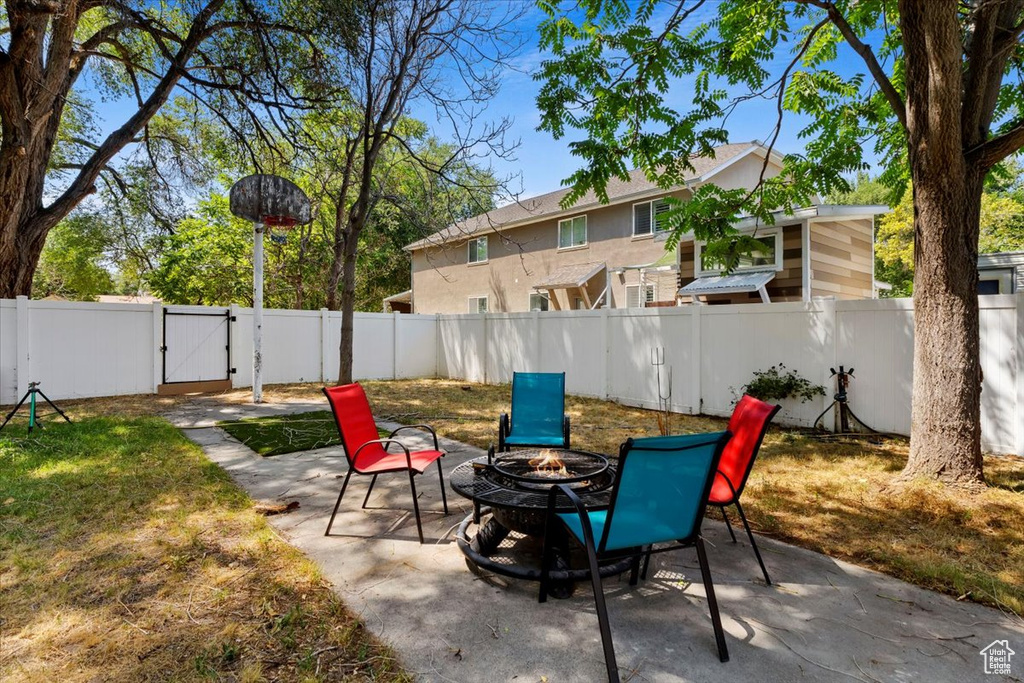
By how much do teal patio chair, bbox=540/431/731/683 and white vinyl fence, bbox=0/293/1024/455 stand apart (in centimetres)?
549

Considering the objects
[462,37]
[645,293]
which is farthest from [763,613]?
[645,293]

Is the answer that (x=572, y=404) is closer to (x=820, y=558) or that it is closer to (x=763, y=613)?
(x=820, y=558)

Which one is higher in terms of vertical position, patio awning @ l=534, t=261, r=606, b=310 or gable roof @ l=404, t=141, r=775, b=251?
gable roof @ l=404, t=141, r=775, b=251

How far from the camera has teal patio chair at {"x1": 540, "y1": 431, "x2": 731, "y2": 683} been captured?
2260 millimetres

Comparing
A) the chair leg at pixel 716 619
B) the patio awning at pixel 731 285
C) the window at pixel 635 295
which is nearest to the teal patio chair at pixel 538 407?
the chair leg at pixel 716 619

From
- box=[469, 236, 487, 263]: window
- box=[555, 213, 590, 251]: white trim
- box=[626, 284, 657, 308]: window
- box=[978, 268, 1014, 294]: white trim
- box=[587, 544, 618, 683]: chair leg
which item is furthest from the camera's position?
box=[469, 236, 487, 263]: window

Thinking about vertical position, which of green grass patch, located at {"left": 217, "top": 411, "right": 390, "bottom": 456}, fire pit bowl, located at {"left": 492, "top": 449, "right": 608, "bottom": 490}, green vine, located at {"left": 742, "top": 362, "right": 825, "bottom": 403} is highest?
green vine, located at {"left": 742, "top": 362, "right": 825, "bottom": 403}

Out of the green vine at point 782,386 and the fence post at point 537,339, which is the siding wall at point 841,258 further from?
the fence post at point 537,339

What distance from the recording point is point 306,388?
477 inches

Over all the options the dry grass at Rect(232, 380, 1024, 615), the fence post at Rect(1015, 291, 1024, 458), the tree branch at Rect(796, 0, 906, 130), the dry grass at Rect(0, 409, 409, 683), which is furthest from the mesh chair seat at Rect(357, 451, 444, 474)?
the fence post at Rect(1015, 291, 1024, 458)

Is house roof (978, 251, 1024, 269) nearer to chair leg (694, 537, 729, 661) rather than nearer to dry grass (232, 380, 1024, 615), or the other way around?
dry grass (232, 380, 1024, 615)

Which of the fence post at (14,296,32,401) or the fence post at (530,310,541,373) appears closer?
the fence post at (14,296,32,401)

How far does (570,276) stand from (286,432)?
37.1 ft

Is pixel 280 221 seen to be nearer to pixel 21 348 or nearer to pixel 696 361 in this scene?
pixel 21 348
